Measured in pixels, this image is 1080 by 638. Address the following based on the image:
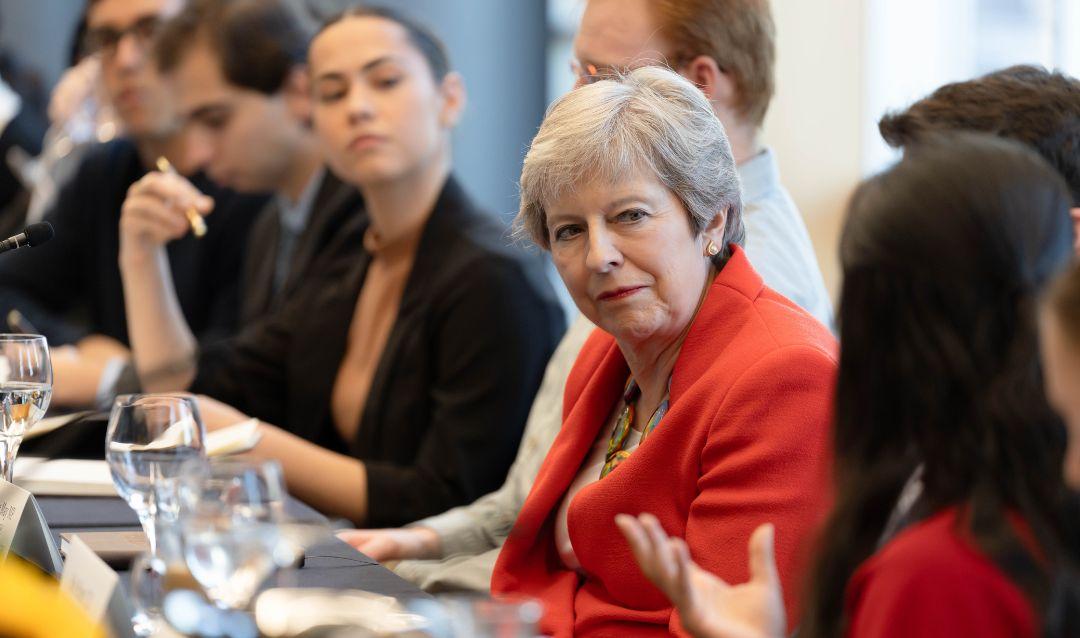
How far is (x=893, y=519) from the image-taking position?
1.03 meters

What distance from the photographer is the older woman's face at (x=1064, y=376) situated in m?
0.86

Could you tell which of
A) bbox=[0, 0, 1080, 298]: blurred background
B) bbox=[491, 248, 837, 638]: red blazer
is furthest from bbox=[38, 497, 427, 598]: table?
bbox=[0, 0, 1080, 298]: blurred background

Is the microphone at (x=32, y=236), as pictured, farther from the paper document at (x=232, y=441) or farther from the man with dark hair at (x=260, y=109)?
the man with dark hair at (x=260, y=109)

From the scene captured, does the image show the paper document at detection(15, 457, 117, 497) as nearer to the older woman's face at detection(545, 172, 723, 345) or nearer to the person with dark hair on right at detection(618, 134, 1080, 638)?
the older woman's face at detection(545, 172, 723, 345)

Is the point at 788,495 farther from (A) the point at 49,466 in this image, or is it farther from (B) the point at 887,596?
(A) the point at 49,466

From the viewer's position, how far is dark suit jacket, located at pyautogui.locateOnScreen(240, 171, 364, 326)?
10.6ft

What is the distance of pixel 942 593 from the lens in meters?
0.88

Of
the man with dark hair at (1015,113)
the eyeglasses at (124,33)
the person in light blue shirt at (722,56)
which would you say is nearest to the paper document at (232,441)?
the person in light blue shirt at (722,56)

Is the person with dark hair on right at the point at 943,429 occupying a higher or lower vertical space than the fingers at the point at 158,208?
higher

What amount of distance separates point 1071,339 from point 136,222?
261 cm

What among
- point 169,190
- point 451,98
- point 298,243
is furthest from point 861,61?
point 169,190

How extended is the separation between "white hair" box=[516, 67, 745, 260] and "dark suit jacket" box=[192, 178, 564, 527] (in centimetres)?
90

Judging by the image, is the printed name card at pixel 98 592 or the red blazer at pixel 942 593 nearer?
the red blazer at pixel 942 593

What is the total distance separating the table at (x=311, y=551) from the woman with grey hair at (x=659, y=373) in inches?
9.2
